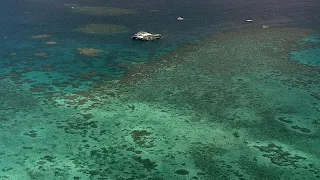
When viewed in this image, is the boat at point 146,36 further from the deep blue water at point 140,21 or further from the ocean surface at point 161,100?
the deep blue water at point 140,21

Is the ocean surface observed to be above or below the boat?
below

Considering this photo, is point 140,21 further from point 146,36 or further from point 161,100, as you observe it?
point 161,100

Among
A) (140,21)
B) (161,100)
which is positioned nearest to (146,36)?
(140,21)

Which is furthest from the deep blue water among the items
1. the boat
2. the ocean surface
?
the boat

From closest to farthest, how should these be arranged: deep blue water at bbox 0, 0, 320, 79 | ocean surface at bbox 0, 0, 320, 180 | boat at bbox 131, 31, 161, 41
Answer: ocean surface at bbox 0, 0, 320, 180
deep blue water at bbox 0, 0, 320, 79
boat at bbox 131, 31, 161, 41

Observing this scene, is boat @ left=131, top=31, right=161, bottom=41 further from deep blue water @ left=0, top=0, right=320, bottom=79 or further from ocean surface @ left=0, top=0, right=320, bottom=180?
deep blue water @ left=0, top=0, right=320, bottom=79

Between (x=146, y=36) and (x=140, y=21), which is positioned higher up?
(x=140, y=21)

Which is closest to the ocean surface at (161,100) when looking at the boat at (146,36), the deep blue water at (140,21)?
the deep blue water at (140,21)

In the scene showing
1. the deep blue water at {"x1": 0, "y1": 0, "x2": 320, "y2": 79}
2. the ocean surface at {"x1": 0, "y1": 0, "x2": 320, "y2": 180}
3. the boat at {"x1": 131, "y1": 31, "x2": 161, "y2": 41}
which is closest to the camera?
the ocean surface at {"x1": 0, "y1": 0, "x2": 320, "y2": 180}

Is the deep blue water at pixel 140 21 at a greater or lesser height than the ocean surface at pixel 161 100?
greater
